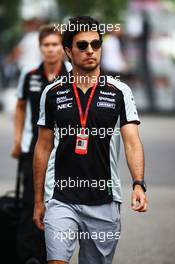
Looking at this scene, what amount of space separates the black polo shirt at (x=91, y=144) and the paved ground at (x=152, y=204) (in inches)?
104

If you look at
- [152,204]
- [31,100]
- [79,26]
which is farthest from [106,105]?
[152,204]

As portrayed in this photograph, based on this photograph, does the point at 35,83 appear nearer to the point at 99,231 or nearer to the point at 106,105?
the point at 106,105

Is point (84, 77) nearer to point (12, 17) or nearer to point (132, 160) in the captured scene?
point (132, 160)

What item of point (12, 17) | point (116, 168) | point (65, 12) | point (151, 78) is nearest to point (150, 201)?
point (116, 168)

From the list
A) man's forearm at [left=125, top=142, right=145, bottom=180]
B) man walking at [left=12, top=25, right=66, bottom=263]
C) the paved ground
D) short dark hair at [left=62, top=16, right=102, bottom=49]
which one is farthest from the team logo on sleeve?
the paved ground

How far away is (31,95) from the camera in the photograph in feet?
27.7

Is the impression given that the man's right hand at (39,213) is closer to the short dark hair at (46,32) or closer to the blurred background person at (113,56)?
the short dark hair at (46,32)

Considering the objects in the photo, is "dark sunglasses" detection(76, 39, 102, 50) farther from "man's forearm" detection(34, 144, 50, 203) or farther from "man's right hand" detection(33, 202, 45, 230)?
"man's right hand" detection(33, 202, 45, 230)

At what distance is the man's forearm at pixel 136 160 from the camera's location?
594cm

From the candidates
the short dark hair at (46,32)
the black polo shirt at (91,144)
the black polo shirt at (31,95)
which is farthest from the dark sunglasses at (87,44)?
the short dark hair at (46,32)

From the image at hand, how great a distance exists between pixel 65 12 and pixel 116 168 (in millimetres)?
23579

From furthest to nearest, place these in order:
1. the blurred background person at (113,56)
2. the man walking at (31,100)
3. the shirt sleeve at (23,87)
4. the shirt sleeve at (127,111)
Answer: the blurred background person at (113,56) < the shirt sleeve at (23,87) < the man walking at (31,100) < the shirt sleeve at (127,111)

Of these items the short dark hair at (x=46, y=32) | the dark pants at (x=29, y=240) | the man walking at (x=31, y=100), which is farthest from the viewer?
the short dark hair at (x=46, y=32)

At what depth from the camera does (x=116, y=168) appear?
6.10 meters
